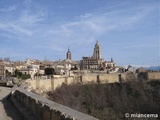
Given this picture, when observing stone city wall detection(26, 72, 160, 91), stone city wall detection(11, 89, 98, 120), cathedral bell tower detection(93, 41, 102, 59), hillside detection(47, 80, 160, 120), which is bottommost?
hillside detection(47, 80, 160, 120)

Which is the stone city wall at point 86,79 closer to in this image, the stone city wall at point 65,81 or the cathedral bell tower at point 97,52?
the stone city wall at point 65,81

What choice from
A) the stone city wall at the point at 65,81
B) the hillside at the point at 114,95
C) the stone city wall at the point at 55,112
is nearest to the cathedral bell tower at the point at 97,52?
the stone city wall at the point at 65,81

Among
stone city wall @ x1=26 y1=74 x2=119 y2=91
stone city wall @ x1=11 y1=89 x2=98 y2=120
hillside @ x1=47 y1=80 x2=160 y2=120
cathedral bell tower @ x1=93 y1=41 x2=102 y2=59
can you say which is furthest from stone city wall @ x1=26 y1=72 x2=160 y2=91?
cathedral bell tower @ x1=93 y1=41 x2=102 y2=59

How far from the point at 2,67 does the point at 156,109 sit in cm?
4017

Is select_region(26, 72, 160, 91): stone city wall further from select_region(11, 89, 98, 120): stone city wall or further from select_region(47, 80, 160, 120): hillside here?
select_region(11, 89, 98, 120): stone city wall

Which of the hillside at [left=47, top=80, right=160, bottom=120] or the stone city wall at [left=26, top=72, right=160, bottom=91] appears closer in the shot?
the hillside at [left=47, top=80, right=160, bottom=120]

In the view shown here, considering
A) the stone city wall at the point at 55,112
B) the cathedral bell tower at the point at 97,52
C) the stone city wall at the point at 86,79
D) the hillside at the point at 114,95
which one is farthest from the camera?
the cathedral bell tower at the point at 97,52

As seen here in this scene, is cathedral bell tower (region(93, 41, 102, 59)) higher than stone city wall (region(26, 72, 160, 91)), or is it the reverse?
cathedral bell tower (region(93, 41, 102, 59))

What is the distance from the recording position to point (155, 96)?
50375 mm

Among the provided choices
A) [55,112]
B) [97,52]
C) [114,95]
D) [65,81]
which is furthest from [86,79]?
[55,112]

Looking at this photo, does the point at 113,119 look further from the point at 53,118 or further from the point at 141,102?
the point at 53,118

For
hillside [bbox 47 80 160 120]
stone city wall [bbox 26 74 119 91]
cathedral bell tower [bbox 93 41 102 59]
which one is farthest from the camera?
cathedral bell tower [bbox 93 41 102 59]

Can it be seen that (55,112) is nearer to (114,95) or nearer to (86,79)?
(114,95)

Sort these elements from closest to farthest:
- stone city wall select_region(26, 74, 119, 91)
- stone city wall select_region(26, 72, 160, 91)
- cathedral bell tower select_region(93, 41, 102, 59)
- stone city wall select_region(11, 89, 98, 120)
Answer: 1. stone city wall select_region(11, 89, 98, 120)
2. stone city wall select_region(26, 74, 119, 91)
3. stone city wall select_region(26, 72, 160, 91)
4. cathedral bell tower select_region(93, 41, 102, 59)
